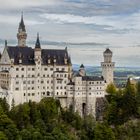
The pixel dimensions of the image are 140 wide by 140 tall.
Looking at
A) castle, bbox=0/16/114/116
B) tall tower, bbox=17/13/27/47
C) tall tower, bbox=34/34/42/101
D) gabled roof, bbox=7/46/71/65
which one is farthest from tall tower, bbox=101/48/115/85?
tall tower, bbox=17/13/27/47

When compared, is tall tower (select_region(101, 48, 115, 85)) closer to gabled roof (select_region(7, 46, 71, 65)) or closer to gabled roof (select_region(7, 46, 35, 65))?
gabled roof (select_region(7, 46, 71, 65))

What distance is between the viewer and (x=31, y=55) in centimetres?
9031

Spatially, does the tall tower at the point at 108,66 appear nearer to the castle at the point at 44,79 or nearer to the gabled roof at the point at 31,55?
the castle at the point at 44,79

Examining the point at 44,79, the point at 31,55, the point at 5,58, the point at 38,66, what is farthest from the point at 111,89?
the point at 5,58

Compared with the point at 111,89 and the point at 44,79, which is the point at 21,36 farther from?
the point at 111,89

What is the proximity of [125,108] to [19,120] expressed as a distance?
20870mm

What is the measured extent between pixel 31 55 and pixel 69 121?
14.2 meters

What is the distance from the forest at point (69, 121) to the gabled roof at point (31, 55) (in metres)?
7.70

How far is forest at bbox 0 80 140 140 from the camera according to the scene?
249ft

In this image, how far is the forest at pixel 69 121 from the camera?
75.8 metres

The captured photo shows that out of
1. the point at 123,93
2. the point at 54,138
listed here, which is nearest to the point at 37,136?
the point at 54,138

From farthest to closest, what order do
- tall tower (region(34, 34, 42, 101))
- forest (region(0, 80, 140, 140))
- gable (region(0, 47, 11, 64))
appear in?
tall tower (region(34, 34, 42, 101)), gable (region(0, 47, 11, 64)), forest (region(0, 80, 140, 140))

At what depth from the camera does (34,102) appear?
278ft

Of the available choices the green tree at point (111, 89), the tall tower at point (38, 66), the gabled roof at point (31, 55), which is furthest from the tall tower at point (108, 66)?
the tall tower at point (38, 66)
